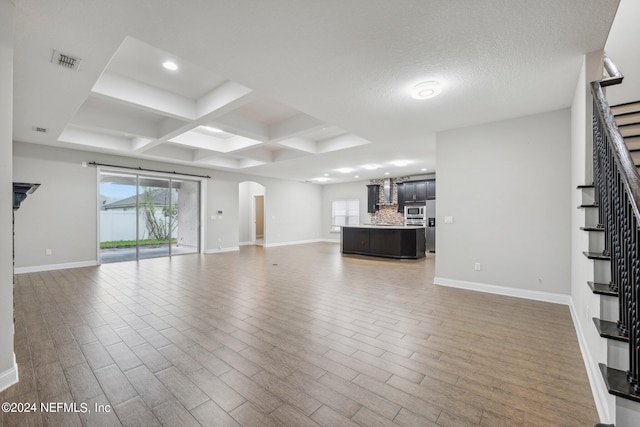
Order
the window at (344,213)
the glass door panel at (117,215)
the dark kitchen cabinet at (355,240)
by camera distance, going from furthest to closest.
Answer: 1. the window at (344,213)
2. the dark kitchen cabinet at (355,240)
3. the glass door panel at (117,215)

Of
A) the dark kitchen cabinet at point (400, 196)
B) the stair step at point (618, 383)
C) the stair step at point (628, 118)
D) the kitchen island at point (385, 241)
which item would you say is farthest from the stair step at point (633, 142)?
the dark kitchen cabinet at point (400, 196)

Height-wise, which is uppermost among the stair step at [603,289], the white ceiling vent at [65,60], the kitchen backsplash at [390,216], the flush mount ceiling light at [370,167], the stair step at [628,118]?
the white ceiling vent at [65,60]

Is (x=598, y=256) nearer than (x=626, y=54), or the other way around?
(x=598, y=256)

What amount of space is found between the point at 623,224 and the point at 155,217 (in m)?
9.12

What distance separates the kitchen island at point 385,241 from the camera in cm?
741

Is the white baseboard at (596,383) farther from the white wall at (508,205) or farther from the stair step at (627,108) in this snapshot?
the stair step at (627,108)

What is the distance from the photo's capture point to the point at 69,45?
242 centimetres

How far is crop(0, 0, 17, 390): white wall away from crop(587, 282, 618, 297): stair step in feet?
13.1

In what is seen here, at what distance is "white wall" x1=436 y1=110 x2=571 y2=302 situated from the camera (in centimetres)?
379

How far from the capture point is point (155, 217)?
793 centimetres

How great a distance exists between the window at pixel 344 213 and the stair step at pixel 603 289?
32.8ft

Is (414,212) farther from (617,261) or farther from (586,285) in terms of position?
(617,261)

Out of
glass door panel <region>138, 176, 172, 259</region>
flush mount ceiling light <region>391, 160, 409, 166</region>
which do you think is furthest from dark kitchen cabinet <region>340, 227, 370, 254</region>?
glass door panel <region>138, 176, 172, 259</region>

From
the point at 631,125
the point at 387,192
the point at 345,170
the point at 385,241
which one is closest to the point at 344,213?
the point at 387,192
